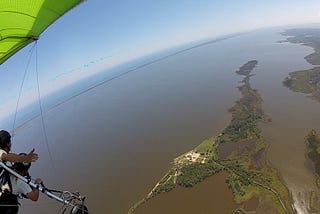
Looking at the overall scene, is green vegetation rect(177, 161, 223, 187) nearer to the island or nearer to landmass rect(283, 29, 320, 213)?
the island

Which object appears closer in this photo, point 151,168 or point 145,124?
point 151,168

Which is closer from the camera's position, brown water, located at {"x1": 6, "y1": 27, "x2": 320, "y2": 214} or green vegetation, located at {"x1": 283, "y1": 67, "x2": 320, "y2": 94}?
brown water, located at {"x1": 6, "y1": 27, "x2": 320, "y2": 214}

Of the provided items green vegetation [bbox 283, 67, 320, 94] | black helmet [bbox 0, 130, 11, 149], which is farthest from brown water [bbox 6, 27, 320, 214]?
black helmet [bbox 0, 130, 11, 149]

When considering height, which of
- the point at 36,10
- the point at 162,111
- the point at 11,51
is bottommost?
the point at 162,111

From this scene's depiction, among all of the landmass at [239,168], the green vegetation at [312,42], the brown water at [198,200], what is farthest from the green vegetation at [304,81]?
the brown water at [198,200]

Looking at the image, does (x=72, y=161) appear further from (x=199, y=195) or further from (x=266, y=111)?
(x=266, y=111)

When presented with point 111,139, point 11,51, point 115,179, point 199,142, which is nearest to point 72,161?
point 111,139

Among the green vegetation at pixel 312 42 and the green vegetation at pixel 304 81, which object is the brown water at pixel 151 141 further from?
the green vegetation at pixel 312 42

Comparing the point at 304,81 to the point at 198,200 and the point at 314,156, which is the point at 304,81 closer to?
the point at 314,156
